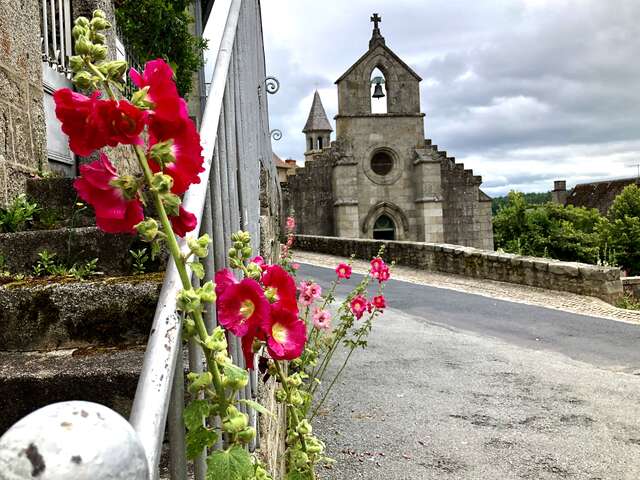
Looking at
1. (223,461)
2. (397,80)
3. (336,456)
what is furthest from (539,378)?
(397,80)

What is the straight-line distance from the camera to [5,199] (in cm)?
277

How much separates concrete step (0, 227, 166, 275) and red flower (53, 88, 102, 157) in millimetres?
1546

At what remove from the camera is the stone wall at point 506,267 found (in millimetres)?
10055

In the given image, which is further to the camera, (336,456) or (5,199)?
(336,456)

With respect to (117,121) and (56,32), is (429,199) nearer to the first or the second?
(56,32)

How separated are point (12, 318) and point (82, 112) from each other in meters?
1.41

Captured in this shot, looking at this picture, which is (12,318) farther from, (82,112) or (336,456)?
(336,456)

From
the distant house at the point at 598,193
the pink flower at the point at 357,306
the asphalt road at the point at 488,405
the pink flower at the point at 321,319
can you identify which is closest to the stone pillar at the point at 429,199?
the asphalt road at the point at 488,405

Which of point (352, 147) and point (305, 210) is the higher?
point (352, 147)

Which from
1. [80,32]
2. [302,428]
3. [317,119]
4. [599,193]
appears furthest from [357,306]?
[599,193]

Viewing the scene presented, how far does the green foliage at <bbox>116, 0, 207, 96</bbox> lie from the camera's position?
6.35 meters

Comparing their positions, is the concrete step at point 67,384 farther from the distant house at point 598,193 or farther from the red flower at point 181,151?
the distant house at point 598,193

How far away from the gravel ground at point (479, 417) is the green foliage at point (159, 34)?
3.80 m

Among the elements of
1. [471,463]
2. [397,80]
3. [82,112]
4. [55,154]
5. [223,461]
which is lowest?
[471,463]
